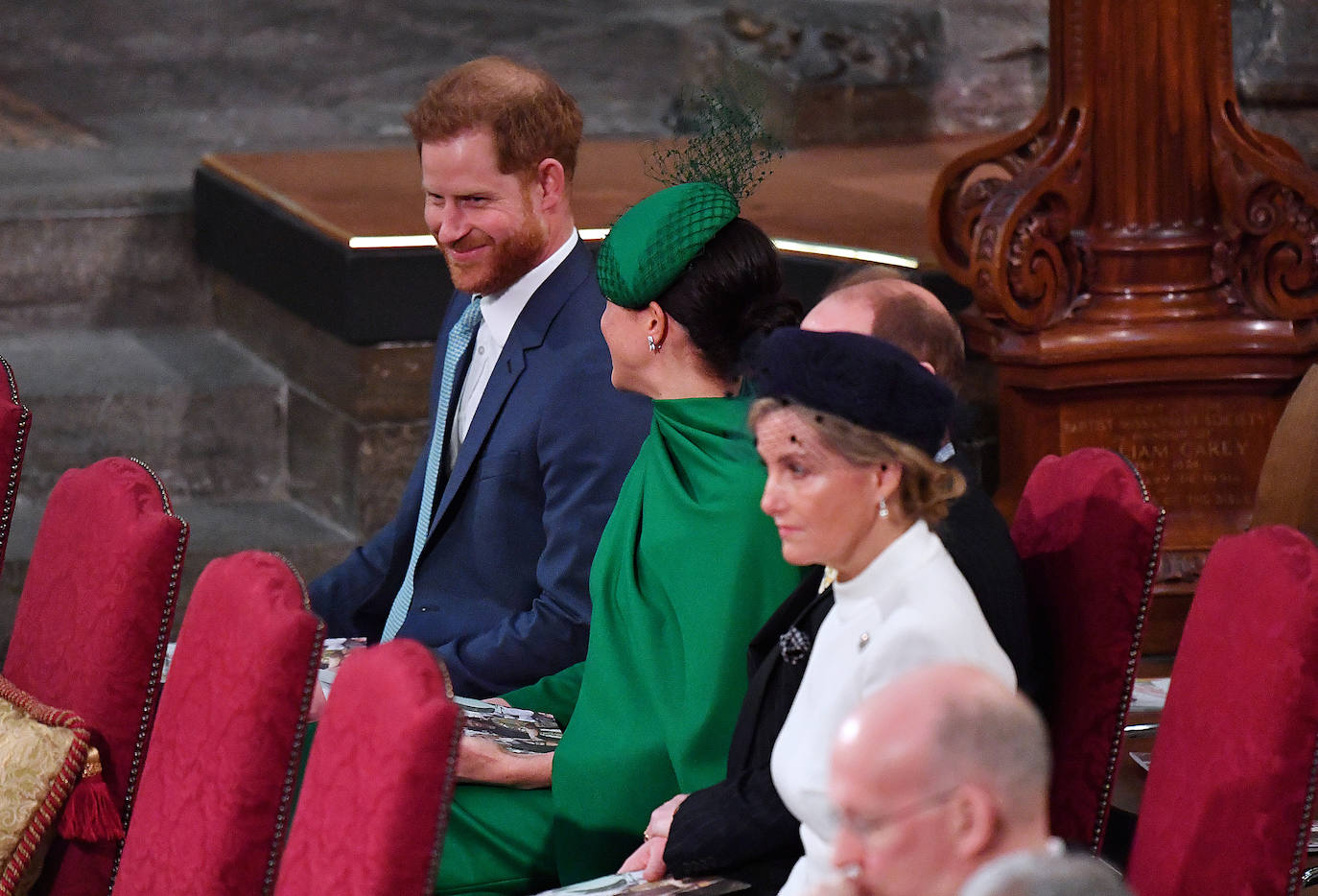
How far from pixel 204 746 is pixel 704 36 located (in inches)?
221

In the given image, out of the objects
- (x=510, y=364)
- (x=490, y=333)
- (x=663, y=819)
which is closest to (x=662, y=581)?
(x=663, y=819)

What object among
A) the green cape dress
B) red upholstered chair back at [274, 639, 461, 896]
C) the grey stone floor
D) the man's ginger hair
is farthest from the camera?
the grey stone floor

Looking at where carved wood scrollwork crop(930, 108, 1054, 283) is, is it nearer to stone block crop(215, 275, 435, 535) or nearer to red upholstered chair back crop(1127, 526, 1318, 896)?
stone block crop(215, 275, 435, 535)

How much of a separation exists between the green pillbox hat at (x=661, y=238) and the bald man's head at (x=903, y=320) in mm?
174

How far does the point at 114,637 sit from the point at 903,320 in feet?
3.43

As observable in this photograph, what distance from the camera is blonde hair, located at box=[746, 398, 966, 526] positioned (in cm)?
181

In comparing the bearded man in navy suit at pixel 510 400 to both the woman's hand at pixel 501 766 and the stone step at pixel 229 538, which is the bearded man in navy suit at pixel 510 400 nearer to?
the woman's hand at pixel 501 766

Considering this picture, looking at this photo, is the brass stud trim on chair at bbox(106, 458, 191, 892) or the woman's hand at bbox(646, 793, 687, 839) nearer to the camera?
the woman's hand at bbox(646, 793, 687, 839)

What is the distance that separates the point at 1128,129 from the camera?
12.1ft

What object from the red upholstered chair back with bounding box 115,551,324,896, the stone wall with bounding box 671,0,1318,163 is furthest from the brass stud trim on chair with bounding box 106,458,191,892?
the stone wall with bounding box 671,0,1318,163

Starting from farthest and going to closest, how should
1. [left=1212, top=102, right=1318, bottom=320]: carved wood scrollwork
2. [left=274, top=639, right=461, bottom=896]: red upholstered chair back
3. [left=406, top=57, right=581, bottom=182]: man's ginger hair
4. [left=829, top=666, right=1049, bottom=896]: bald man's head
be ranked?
[left=1212, top=102, right=1318, bottom=320]: carved wood scrollwork < [left=406, top=57, right=581, bottom=182]: man's ginger hair < [left=274, top=639, right=461, bottom=896]: red upholstered chair back < [left=829, top=666, right=1049, bottom=896]: bald man's head

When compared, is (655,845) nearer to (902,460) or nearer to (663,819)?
(663,819)

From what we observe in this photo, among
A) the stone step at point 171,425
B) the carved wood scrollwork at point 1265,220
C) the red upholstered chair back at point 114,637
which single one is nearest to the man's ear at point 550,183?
the red upholstered chair back at point 114,637

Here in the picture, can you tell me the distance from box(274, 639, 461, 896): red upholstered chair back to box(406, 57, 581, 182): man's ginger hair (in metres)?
1.23
